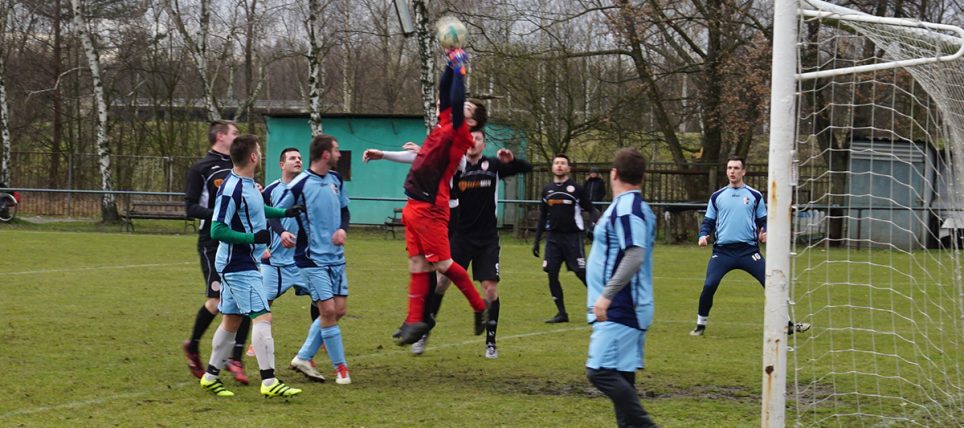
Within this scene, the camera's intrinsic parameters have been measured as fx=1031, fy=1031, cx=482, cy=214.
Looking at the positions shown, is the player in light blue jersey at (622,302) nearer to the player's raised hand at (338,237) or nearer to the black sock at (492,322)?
the player's raised hand at (338,237)

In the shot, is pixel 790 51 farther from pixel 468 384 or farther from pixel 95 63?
pixel 95 63

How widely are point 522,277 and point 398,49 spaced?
2770cm

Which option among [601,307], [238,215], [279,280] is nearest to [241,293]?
[238,215]

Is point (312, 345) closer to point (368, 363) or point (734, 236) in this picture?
point (368, 363)

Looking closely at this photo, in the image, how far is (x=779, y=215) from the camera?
5.96 metres

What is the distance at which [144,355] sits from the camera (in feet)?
29.0

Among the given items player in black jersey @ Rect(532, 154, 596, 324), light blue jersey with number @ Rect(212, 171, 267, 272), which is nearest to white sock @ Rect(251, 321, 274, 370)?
light blue jersey with number @ Rect(212, 171, 267, 272)

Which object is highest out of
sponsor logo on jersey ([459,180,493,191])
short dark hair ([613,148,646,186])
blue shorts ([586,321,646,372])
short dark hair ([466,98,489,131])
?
short dark hair ([466,98,489,131])

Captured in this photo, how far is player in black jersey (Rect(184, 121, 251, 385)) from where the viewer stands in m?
7.84

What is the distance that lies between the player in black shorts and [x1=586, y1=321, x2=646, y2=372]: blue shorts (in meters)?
3.63

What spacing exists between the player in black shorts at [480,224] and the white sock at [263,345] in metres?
2.08

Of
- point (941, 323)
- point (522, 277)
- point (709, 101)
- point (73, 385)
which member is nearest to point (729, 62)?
point (709, 101)

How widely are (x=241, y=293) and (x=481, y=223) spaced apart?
9.63ft

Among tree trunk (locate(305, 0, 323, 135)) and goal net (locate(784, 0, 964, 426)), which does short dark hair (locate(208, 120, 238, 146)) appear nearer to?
goal net (locate(784, 0, 964, 426))
